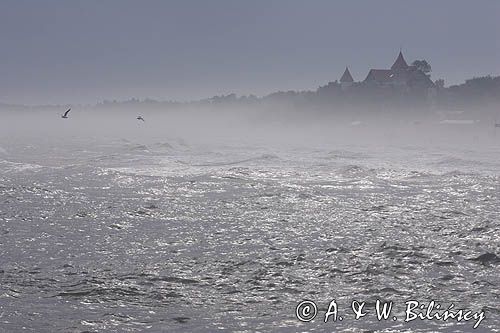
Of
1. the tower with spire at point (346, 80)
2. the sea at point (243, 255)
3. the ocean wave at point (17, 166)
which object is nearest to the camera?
the sea at point (243, 255)

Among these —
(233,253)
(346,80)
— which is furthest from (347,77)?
(233,253)

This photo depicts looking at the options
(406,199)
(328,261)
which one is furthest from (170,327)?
(406,199)

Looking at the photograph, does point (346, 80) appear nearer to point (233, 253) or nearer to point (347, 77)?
point (347, 77)

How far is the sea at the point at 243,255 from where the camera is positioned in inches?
428

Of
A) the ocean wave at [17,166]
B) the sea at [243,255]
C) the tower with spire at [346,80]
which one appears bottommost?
the sea at [243,255]

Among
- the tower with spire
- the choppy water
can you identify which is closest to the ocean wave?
the choppy water

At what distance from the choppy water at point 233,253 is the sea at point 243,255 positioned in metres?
0.05

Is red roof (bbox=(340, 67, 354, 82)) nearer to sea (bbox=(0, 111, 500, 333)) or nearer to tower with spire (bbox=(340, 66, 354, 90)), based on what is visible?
tower with spire (bbox=(340, 66, 354, 90))

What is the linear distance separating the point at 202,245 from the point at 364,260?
4811mm

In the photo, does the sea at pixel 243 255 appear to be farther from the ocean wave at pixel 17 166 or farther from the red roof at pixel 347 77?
the red roof at pixel 347 77

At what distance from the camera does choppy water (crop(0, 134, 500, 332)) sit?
11.0 meters

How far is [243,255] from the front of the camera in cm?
1551

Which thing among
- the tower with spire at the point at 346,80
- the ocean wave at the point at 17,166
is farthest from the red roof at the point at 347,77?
the ocean wave at the point at 17,166

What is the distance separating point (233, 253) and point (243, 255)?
1.26 feet
